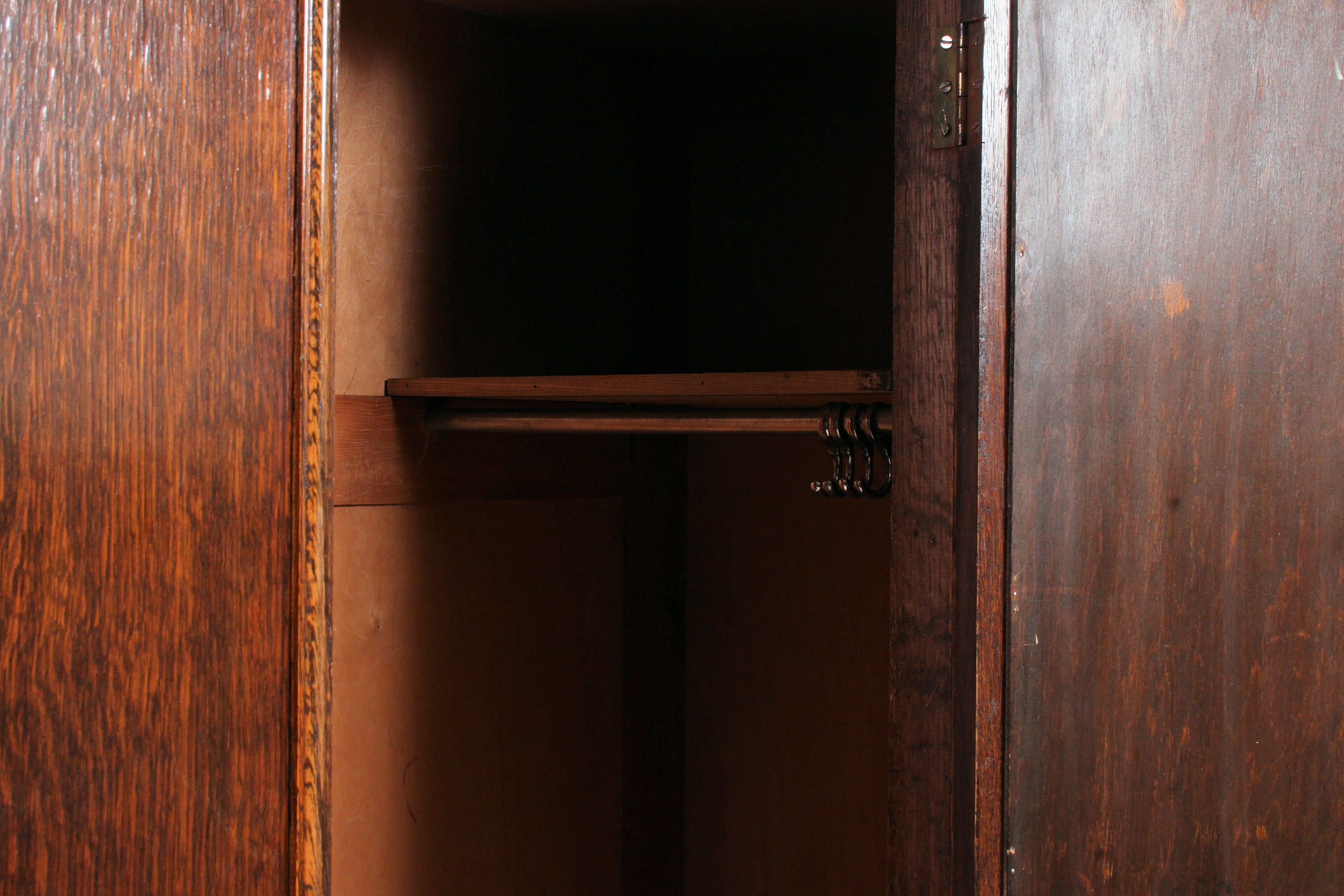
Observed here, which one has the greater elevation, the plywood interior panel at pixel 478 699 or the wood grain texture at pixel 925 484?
the wood grain texture at pixel 925 484

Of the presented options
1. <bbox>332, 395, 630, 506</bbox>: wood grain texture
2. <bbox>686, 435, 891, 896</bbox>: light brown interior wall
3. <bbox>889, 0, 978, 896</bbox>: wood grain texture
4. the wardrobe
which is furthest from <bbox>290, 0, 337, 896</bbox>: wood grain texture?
<bbox>686, 435, 891, 896</bbox>: light brown interior wall

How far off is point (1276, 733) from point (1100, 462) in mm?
298

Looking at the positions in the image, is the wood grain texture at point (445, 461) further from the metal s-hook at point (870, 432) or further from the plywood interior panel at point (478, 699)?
the metal s-hook at point (870, 432)

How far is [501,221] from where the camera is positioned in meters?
1.87

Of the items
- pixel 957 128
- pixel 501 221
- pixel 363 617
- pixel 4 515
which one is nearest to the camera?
pixel 4 515

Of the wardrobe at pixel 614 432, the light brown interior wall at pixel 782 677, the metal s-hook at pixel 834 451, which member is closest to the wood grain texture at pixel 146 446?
the wardrobe at pixel 614 432

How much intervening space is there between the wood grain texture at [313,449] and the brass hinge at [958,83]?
19.2 inches

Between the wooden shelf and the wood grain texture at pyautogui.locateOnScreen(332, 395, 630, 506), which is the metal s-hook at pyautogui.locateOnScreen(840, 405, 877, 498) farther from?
the wood grain texture at pyautogui.locateOnScreen(332, 395, 630, 506)

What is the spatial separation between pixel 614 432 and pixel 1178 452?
0.70 m

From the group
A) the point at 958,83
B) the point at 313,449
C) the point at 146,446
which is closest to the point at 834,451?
the point at 958,83

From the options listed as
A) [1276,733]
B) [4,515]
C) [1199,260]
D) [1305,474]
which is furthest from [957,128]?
[4,515]

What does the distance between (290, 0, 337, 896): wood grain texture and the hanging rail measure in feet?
1.79

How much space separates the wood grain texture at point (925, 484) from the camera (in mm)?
994

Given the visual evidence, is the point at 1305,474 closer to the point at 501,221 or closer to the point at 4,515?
the point at 4,515
